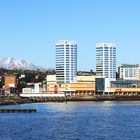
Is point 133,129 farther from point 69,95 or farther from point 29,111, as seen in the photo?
point 69,95

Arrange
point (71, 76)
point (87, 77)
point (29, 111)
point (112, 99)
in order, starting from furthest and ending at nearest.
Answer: point (71, 76) < point (87, 77) < point (112, 99) < point (29, 111)

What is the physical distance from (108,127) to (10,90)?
133 meters

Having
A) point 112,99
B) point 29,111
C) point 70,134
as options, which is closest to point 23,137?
point 70,134

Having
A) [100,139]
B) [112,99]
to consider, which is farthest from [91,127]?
[112,99]

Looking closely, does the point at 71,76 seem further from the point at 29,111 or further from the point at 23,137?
the point at 23,137

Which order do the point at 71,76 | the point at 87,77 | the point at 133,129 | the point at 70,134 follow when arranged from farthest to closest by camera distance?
the point at 71,76, the point at 87,77, the point at 133,129, the point at 70,134

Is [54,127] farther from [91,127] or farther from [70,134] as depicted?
[70,134]

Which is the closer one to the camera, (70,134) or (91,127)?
(70,134)

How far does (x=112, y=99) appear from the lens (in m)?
171

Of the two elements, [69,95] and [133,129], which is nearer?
[133,129]

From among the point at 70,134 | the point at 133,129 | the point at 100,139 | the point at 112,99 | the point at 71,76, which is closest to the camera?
the point at 100,139

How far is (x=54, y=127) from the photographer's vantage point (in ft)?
193

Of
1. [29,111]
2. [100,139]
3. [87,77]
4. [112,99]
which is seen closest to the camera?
[100,139]

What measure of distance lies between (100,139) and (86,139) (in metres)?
1.15
